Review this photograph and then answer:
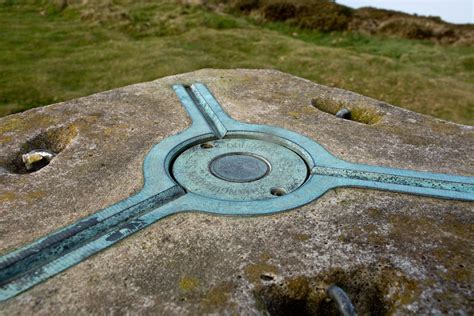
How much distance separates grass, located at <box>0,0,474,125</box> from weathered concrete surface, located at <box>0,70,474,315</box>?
3259 millimetres

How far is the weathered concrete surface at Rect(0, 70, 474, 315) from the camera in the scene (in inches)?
86.5

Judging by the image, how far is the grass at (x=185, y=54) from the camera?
23.2 feet

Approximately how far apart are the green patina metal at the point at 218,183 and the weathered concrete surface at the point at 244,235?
75 millimetres

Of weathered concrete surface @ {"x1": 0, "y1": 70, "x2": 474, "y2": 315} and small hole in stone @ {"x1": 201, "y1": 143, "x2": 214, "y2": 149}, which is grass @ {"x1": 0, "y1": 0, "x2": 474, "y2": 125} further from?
small hole in stone @ {"x1": 201, "y1": 143, "x2": 214, "y2": 149}

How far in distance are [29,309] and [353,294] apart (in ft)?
4.69

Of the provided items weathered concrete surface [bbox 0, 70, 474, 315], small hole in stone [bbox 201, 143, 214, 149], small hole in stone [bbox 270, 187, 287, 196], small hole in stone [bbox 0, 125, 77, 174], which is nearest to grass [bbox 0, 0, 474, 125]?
small hole in stone [bbox 0, 125, 77, 174]

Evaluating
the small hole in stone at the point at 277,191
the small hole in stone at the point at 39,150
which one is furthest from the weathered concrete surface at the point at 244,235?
the small hole in stone at the point at 277,191

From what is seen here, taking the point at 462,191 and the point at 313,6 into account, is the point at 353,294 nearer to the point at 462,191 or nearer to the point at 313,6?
the point at 462,191

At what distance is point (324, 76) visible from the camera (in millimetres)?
7727

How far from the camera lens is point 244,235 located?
255 cm

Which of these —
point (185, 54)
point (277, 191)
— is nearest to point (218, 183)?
point (277, 191)

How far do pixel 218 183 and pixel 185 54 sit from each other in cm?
569

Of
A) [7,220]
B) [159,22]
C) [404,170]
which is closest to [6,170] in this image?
[7,220]

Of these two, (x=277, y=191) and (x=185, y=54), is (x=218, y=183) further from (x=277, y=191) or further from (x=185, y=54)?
(x=185, y=54)
